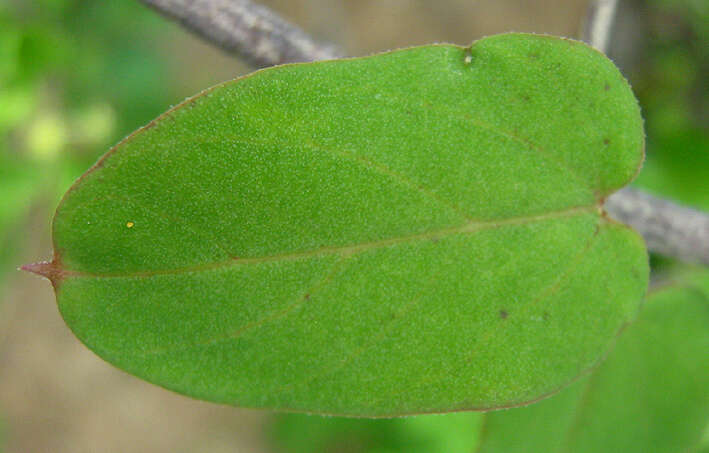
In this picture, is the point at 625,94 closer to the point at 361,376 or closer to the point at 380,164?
the point at 380,164

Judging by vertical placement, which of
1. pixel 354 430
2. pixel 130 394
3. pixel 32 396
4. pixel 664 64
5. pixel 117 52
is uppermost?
pixel 664 64

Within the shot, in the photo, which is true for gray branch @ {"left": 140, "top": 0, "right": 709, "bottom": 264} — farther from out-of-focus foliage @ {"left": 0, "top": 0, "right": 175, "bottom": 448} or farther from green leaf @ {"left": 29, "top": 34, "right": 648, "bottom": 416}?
out-of-focus foliage @ {"left": 0, "top": 0, "right": 175, "bottom": 448}

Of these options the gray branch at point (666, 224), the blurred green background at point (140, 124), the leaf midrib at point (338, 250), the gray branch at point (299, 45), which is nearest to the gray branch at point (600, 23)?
the gray branch at point (299, 45)

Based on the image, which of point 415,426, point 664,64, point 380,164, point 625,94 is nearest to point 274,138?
point 380,164

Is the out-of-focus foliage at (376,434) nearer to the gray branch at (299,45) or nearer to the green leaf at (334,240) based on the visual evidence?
the gray branch at (299,45)

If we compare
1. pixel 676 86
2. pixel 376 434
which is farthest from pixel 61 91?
pixel 676 86

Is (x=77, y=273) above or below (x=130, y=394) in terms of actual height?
above
